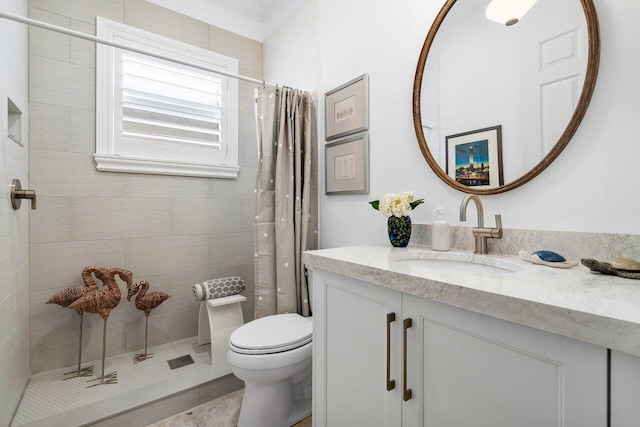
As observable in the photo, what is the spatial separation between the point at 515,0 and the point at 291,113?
1.25 metres

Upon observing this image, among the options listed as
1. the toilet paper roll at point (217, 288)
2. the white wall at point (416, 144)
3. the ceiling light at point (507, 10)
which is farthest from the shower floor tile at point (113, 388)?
the ceiling light at point (507, 10)

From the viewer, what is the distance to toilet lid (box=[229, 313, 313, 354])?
141 cm

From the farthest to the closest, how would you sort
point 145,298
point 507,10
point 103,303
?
point 145,298
point 103,303
point 507,10

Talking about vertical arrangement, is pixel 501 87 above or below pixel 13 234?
above

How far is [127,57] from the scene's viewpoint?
210 centimetres

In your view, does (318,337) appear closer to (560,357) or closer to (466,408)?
(466,408)

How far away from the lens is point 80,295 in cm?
182

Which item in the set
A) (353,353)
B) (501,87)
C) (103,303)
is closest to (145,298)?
(103,303)

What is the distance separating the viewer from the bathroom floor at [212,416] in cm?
159

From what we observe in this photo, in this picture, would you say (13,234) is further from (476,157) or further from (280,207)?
(476,157)

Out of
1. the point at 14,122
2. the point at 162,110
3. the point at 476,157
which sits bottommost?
the point at 476,157

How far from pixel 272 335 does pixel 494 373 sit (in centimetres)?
107

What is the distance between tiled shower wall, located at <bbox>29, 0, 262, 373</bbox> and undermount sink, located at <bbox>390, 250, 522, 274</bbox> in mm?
1695

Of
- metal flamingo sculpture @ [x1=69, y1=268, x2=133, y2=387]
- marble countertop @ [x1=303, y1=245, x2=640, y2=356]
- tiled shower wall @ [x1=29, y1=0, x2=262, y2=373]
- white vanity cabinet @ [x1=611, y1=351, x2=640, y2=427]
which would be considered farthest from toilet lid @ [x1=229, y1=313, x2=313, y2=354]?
white vanity cabinet @ [x1=611, y1=351, x2=640, y2=427]
